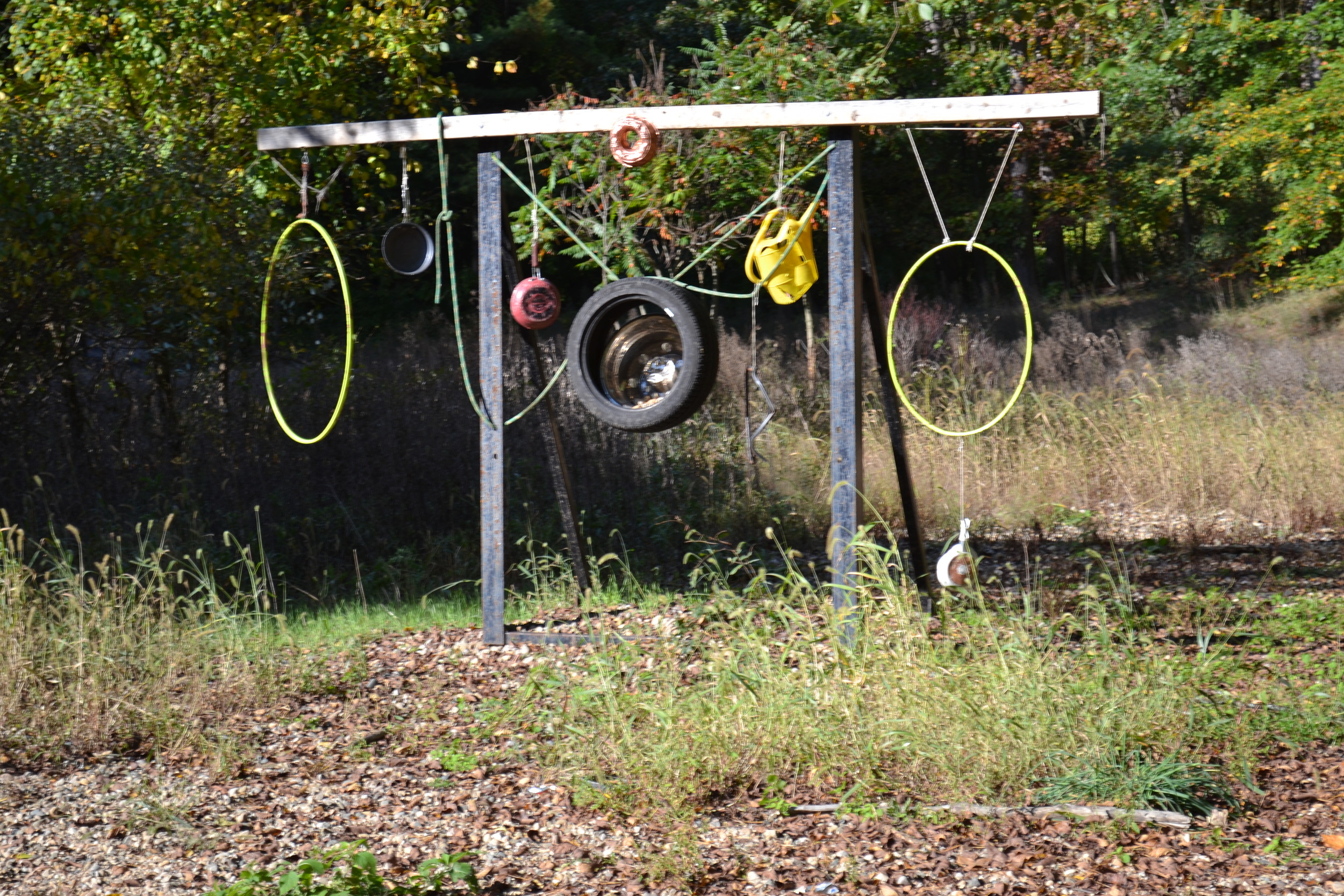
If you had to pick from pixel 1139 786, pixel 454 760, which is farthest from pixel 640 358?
pixel 1139 786

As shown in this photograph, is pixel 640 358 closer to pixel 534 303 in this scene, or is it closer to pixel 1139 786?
pixel 534 303

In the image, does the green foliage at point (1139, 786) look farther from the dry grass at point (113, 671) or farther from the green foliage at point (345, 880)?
the dry grass at point (113, 671)

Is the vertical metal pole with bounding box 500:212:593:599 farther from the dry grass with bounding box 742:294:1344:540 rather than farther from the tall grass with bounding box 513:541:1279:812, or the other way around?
the dry grass with bounding box 742:294:1344:540

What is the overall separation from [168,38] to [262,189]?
1.51 metres

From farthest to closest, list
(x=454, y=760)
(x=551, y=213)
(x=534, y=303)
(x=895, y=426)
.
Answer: (x=895, y=426) → (x=534, y=303) → (x=551, y=213) → (x=454, y=760)

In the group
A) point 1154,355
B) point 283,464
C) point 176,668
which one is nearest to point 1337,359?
point 1154,355

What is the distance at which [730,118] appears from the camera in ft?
18.3

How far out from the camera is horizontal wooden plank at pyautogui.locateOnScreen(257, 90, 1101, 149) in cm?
522

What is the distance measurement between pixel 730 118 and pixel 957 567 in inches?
86.5

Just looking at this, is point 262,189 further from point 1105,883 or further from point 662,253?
point 1105,883

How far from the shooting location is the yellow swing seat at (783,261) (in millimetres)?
5777

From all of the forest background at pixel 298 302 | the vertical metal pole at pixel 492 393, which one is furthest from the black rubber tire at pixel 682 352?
the forest background at pixel 298 302

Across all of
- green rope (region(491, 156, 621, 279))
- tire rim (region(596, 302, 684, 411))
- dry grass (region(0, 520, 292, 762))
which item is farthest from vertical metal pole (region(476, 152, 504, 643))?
dry grass (region(0, 520, 292, 762))

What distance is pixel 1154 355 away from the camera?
1582 centimetres
